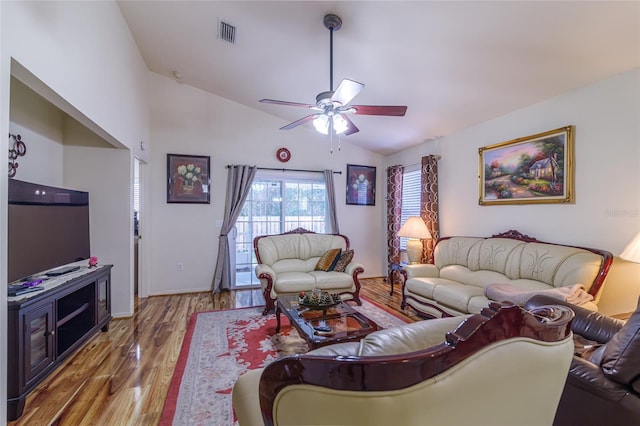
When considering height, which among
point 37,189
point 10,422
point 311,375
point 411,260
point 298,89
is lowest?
point 10,422

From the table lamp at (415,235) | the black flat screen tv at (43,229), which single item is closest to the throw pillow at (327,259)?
the table lamp at (415,235)

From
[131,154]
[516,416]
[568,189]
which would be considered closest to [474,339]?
[516,416]

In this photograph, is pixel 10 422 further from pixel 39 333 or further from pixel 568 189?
pixel 568 189

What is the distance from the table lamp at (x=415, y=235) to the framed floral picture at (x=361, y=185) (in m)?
1.47

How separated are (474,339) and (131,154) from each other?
13.5 ft

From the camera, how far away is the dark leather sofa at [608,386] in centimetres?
115

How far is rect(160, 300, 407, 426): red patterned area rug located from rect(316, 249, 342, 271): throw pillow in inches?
29.5

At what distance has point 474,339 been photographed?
2.18 feet

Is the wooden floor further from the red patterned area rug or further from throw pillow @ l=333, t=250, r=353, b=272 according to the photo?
throw pillow @ l=333, t=250, r=353, b=272

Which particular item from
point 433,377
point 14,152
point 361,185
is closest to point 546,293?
point 433,377

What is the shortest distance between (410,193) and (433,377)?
15.5 ft

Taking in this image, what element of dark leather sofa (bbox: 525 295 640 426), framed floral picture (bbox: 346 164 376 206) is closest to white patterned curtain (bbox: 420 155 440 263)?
framed floral picture (bbox: 346 164 376 206)

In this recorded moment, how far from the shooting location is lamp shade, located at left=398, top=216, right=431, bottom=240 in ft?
13.9

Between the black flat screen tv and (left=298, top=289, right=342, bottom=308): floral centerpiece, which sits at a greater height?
the black flat screen tv
